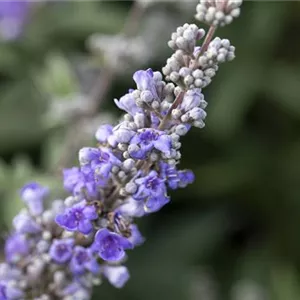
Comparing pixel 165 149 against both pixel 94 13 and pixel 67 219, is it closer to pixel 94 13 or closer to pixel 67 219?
pixel 67 219

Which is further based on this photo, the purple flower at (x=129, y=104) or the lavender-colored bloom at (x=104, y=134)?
the lavender-colored bloom at (x=104, y=134)

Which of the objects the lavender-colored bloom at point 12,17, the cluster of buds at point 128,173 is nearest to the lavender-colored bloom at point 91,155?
the cluster of buds at point 128,173

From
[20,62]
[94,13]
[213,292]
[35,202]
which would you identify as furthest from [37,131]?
[35,202]

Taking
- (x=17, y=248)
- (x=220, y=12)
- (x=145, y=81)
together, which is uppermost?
(x=220, y=12)

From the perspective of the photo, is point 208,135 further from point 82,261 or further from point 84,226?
point 84,226

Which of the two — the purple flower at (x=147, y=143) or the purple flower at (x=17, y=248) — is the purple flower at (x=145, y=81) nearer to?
the purple flower at (x=147, y=143)

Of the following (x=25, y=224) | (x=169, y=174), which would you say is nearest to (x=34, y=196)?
(x=25, y=224)
